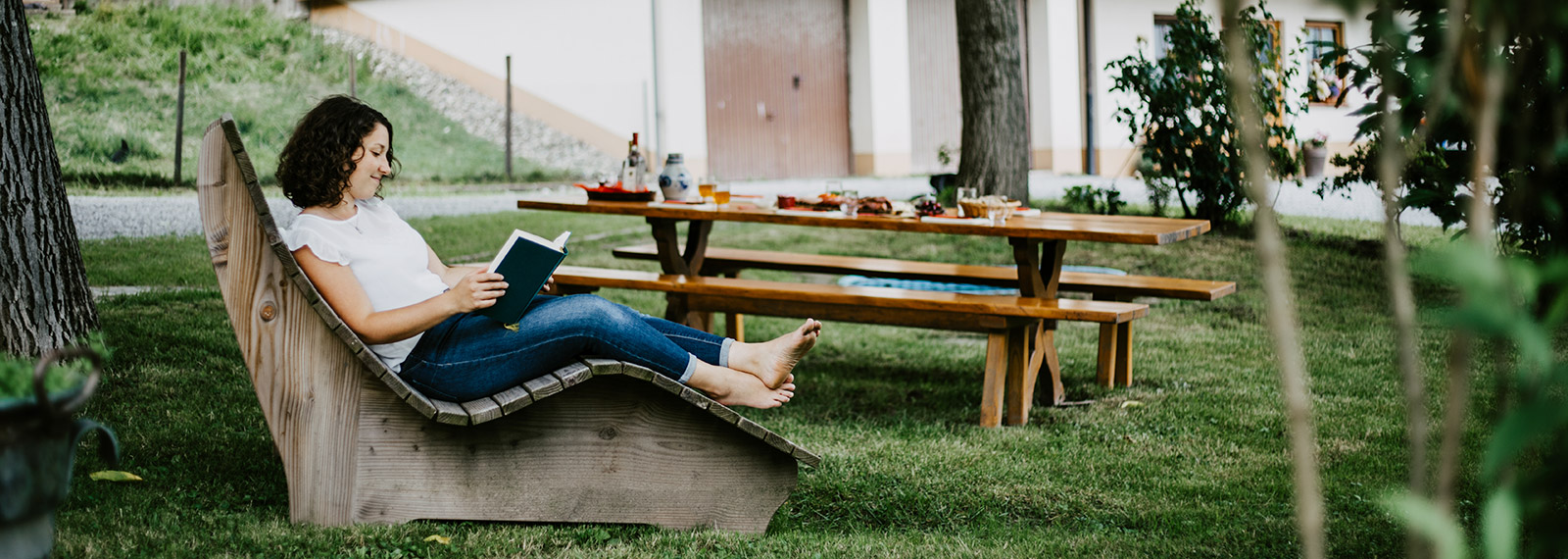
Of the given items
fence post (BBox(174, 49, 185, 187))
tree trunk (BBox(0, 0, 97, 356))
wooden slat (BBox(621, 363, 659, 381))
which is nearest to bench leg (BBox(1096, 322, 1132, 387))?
wooden slat (BBox(621, 363, 659, 381))

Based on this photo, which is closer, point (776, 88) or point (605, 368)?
point (605, 368)

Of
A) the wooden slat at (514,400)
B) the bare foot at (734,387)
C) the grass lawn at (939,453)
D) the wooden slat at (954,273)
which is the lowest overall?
the grass lawn at (939,453)

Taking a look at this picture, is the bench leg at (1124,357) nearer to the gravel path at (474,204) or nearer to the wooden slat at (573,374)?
the gravel path at (474,204)

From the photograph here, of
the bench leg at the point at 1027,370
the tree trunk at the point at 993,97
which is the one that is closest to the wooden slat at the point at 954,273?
the bench leg at the point at 1027,370

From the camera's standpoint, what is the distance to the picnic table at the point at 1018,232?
4.92m

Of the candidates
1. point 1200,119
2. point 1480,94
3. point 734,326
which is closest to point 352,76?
point 1200,119

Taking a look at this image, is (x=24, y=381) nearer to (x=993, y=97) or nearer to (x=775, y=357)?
(x=775, y=357)

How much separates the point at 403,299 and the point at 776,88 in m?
16.5

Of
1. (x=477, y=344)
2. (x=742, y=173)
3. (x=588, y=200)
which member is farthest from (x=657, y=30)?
(x=477, y=344)

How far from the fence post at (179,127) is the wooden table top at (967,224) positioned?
608 cm

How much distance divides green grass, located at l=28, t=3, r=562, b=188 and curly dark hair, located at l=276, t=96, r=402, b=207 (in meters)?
5.71

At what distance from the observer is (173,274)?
7523 mm

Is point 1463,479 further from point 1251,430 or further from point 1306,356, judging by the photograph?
point 1306,356

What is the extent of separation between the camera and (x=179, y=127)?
37.9 feet
